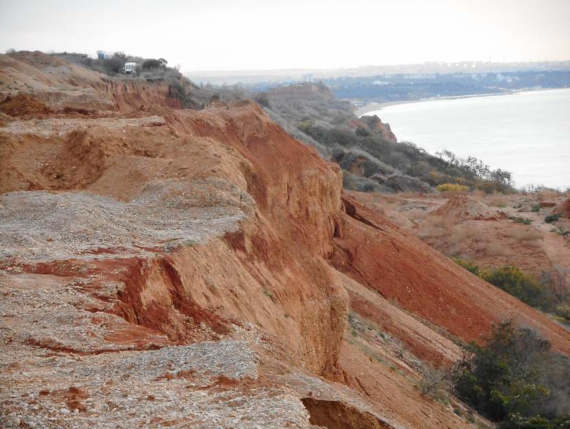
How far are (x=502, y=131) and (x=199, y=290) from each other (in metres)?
108

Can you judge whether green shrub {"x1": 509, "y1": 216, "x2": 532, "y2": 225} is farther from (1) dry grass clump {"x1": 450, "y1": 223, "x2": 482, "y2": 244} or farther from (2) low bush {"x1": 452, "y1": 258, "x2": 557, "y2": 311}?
(2) low bush {"x1": 452, "y1": 258, "x2": 557, "y2": 311}

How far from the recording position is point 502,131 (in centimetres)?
10825

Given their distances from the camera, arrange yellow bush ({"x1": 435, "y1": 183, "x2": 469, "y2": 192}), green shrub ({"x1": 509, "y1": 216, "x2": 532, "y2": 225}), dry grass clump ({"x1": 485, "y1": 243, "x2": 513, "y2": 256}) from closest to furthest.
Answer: dry grass clump ({"x1": 485, "y1": 243, "x2": 513, "y2": 256})
green shrub ({"x1": 509, "y1": 216, "x2": 532, "y2": 225})
yellow bush ({"x1": 435, "y1": 183, "x2": 469, "y2": 192})

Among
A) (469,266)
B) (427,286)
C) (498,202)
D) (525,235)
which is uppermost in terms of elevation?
(427,286)

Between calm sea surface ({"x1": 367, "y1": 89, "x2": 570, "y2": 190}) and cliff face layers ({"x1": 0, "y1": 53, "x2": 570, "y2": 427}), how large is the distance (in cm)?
4741

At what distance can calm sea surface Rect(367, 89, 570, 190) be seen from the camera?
242 ft

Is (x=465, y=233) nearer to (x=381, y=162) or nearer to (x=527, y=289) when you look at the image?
(x=527, y=289)

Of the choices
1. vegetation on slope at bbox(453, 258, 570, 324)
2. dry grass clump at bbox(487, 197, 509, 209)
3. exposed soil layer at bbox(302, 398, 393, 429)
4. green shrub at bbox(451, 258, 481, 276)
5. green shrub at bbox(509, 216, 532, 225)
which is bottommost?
vegetation on slope at bbox(453, 258, 570, 324)

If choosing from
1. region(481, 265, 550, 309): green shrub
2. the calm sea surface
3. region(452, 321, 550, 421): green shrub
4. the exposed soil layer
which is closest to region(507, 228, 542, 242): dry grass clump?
region(481, 265, 550, 309): green shrub

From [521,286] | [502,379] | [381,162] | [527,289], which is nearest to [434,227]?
[521,286]

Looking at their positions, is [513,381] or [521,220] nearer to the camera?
[513,381]

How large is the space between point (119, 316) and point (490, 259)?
2655cm

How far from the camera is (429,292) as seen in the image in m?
20.7

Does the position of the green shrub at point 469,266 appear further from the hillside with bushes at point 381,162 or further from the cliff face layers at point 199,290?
the hillside with bushes at point 381,162
